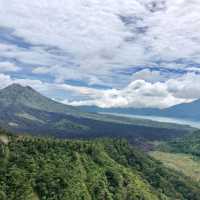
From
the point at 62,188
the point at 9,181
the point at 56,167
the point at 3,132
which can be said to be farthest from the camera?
the point at 3,132

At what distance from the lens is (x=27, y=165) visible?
163 metres

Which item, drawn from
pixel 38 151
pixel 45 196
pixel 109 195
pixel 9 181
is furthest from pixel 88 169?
pixel 9 181

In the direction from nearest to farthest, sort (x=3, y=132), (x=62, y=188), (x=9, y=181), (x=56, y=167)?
(x=9, y=181) → (x=62, y=188) → (x=56, y=167) → (x=3, y=132)

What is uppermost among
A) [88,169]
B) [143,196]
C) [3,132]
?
[3,132]

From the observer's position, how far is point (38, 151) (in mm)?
181375

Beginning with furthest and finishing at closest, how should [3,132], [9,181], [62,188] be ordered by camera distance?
1. [3,132]
2. [62,188]
3. [9,181]

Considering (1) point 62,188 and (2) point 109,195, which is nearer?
(1) point 62,188

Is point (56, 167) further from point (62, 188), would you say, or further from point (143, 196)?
point (143, 196)

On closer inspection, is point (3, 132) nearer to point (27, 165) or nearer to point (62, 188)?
point (27, 165)

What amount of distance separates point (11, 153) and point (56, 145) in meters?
34.4

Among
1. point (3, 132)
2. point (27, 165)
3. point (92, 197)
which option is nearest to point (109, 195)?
point (92, 197)

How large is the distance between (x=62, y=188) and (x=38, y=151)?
2763 cm

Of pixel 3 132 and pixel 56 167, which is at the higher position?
pixel 3 132

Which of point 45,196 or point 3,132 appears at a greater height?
point 3,132
